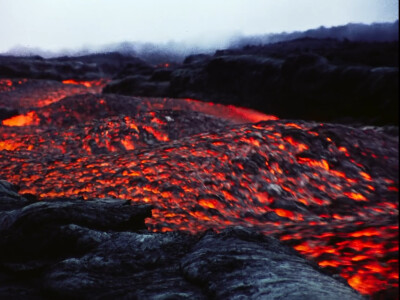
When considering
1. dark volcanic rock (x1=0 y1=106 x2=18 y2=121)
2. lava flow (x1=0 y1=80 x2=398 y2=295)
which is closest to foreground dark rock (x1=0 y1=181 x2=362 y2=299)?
lava flow (x1=0 y1=80 x2=398 y2=295)

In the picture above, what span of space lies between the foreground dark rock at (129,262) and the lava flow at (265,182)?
1138mm

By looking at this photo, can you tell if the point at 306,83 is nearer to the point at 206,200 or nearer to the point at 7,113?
the point at 206,200

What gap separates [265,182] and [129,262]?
3.69 m

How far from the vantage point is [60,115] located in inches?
519

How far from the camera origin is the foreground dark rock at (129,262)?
2041 millimetres

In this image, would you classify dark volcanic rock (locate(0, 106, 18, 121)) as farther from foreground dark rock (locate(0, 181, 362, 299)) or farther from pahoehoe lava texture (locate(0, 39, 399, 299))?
foreground dark rock (locate(0, 181, 362, 299))

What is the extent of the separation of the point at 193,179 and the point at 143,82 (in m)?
21.1

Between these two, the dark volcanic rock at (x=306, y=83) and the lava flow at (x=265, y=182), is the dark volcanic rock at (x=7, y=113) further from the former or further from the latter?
the dark volcanic rock at (x=306, y=83)

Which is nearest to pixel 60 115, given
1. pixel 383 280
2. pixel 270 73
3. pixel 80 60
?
pixel 270 73

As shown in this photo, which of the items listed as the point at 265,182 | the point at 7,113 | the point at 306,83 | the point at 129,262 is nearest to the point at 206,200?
the point at 265,182

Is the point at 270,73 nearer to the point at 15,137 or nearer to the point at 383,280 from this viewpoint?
the point at 15,137

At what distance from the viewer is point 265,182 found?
5906 mm

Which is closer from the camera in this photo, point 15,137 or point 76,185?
point 76,185

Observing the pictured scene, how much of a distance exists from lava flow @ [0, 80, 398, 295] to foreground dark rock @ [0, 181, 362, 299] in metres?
1.14
